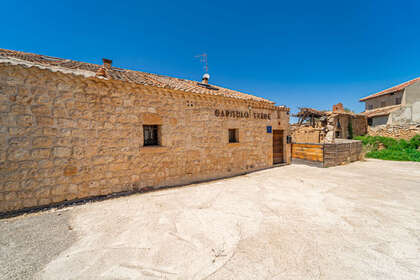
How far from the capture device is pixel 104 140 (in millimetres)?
4336

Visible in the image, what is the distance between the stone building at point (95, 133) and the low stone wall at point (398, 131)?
53.4 feet

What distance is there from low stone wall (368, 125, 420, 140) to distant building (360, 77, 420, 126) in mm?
1055

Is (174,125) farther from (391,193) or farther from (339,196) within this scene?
(391,193)

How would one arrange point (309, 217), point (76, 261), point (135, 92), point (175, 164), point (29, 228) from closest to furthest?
1. point (76, 261)
2. point (29, 228)
3. point (309, 217)
4. point (135, 92)
5. point (175, 164)

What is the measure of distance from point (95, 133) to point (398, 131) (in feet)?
69.0

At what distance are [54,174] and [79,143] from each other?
A: 0.81 metres

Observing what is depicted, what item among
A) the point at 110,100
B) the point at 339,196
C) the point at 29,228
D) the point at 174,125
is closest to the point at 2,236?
the point at 29,228

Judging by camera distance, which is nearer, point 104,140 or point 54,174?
point 54,174

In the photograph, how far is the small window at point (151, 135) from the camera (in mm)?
5168

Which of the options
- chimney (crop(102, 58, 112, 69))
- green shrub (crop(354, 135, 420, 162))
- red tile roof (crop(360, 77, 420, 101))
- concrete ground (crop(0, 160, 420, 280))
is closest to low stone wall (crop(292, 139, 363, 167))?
green shrub (crop(354, 135, 420, 162))

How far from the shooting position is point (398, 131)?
1434 cm

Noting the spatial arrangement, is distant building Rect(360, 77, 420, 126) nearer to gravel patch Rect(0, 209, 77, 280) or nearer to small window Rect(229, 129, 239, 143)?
small window Rect(229, 129, 239, 143)

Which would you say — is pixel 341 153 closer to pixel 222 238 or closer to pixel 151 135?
pixel 222 238

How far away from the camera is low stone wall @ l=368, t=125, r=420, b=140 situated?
44.1 feet
